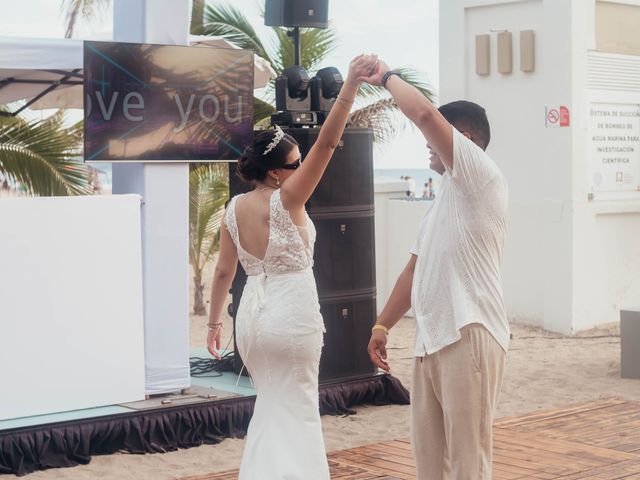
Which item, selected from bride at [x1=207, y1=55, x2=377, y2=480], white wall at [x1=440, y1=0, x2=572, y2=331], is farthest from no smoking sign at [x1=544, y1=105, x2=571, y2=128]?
bride at [x1=207, y1=55, x2=377, y2=480]

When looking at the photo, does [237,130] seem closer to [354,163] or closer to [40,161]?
[354,163]

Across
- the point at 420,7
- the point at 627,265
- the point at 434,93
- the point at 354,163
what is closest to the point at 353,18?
the point at 420,7

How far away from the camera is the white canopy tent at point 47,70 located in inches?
229

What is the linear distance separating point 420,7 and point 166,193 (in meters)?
48.2

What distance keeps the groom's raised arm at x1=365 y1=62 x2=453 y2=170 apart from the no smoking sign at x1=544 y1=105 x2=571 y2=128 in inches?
315

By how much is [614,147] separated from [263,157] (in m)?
7.90

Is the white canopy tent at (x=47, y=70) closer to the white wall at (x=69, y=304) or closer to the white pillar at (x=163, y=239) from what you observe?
the white pillar at (x=163, y=239)

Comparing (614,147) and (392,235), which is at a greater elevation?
(614,147)

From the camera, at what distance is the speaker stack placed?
6.97m

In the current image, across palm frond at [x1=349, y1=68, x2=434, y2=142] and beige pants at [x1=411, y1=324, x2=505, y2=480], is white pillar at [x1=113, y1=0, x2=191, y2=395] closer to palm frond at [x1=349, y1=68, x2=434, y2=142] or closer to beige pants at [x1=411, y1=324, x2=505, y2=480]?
beige pants at [x1=411, y1=324, x2=505, y2=480]

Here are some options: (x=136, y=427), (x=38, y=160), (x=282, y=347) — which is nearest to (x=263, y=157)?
(x=282, y=347)

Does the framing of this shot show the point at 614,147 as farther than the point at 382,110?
No

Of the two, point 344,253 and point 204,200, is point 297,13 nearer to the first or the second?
point 344,253

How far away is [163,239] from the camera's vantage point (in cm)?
639
